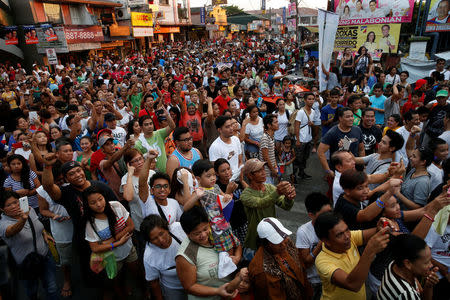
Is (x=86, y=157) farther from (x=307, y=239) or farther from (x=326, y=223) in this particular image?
(x=326, y=223)

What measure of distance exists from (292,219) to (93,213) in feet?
10.6

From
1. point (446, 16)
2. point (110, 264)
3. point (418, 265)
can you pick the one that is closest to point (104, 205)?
point (110, 264)

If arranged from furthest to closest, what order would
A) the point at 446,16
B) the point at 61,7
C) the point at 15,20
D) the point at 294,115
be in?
1. the point at 61,7
2. the point at 15,20
3. the point at 446,16
4. the point at 294,115

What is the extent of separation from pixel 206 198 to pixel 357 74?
1100 cm

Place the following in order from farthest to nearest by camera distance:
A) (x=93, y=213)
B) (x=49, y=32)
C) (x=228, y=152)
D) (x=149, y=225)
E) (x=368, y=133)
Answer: (x=49, y=32), (x=368, y=133), (x=228, y=152), (x=93, y=213), (x=149, y=225)

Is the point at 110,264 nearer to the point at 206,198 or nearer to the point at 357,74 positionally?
the point at 206,198

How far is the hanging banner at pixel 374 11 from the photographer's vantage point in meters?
14.1

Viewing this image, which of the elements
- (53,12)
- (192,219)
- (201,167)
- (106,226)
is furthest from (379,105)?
(53,12)

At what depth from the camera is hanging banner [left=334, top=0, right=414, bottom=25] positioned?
14080 millimetres

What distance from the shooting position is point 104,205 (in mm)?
2908

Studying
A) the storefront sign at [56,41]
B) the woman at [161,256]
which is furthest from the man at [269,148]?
the storefront sign at [56,41]

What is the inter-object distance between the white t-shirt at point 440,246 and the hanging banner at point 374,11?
49.5 feet

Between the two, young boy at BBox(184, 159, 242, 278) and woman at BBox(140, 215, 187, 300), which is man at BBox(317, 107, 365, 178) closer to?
young boy at BBox(184, 159, 242, 278)

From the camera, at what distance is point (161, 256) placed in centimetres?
265
